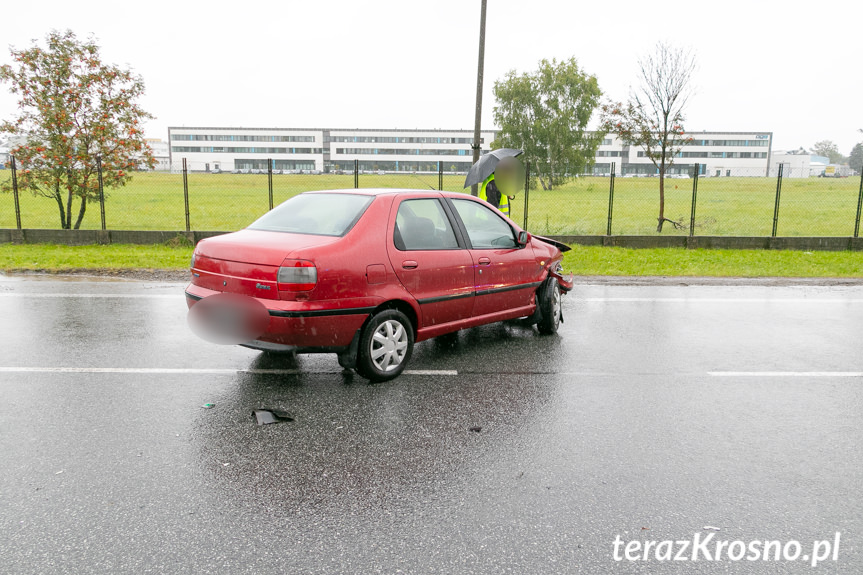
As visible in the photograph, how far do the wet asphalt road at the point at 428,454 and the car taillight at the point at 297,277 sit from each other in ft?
2.66

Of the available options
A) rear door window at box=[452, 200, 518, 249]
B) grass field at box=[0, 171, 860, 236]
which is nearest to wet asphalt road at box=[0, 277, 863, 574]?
Answer: rear door window at box=[452, 200, 518, 249]

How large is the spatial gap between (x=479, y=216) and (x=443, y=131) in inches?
4093

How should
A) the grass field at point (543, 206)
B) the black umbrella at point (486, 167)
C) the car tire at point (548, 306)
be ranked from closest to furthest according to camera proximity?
1. the car tire at point (548, 306)
2. the black umbrella at point (486, 167)
3. the grass field at point (543, 206)

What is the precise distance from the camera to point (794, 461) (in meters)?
3.72

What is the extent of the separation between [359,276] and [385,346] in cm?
62

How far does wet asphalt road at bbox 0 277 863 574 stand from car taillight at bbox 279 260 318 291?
811 millimetres

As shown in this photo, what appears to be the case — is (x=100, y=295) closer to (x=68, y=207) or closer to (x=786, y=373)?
(x=68, y=207)

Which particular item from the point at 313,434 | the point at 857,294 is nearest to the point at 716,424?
the point at 313,434

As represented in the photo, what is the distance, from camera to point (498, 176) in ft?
31.0

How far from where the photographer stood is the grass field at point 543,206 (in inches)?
717

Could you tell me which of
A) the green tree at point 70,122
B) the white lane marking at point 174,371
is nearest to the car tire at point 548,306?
the white lane marking at point 174,371

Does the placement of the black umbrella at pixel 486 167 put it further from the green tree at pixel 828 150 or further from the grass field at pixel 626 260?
the green tree at pixel 828 150

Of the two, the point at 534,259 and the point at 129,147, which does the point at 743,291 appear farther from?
the point at 129,147

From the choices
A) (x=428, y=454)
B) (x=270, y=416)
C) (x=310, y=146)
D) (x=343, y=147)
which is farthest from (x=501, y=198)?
(x=310, y=146)
